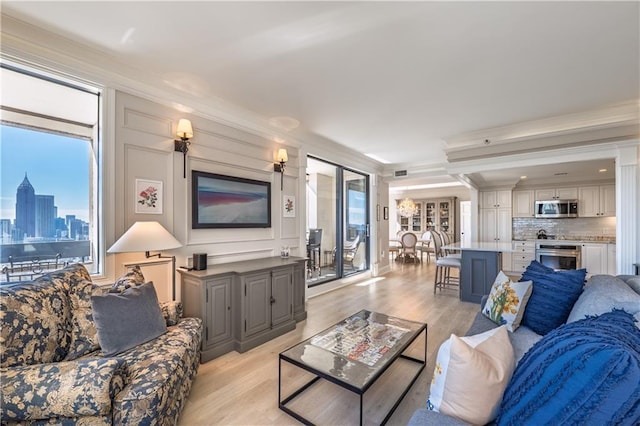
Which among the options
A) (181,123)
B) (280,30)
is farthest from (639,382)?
(181,123)

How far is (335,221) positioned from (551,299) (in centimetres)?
378

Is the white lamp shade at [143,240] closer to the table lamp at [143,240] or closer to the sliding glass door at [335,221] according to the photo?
the table lamp at [143,240]

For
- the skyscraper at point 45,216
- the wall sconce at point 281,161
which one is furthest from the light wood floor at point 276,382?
the wall sconce at point 281,161

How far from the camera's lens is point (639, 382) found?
2.45 feet

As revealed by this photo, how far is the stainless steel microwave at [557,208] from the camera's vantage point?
20.7 ft

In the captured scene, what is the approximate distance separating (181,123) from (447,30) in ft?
8.13

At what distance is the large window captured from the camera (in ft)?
7.21

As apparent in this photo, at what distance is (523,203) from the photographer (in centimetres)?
688

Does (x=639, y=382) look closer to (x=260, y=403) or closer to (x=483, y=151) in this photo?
(x=260, y=403)

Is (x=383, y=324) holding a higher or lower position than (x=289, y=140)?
lower

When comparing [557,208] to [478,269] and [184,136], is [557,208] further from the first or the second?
[184,136]

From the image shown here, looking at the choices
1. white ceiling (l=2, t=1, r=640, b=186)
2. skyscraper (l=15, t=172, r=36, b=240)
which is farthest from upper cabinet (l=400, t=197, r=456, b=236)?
skyscraper (l=15, t=172, r=36, b=240)

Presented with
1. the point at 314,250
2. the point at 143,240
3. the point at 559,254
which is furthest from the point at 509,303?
the point at 559,254

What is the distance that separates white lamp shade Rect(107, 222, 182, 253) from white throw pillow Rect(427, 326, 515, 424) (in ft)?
7.10
